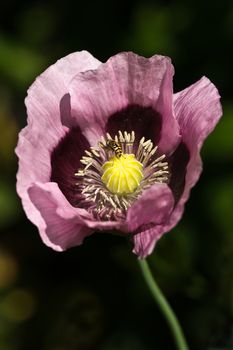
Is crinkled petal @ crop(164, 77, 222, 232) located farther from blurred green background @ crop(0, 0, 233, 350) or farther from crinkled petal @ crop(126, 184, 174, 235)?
blurred green background @ crop(0, 0, 233, 350)

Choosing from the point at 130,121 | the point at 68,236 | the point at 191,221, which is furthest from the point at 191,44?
the point at 68,236

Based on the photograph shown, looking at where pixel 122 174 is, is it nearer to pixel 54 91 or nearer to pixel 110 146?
pixel 110 146

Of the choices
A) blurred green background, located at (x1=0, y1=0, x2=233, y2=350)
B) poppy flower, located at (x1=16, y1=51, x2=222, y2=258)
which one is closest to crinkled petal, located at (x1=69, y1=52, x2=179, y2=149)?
poppy flower, located at (x1=16, y1=51, x2=222, y2=258)

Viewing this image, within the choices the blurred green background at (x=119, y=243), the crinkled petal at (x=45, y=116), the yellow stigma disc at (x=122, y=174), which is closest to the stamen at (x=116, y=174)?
the yellow stigma disc at (x=122, y=174)

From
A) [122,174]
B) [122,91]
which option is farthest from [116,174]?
[122,91]

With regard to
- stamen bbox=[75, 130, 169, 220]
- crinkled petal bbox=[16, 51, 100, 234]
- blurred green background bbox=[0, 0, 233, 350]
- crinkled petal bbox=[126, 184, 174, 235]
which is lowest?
blurred green background bbox=[0, 0, 233, 350]

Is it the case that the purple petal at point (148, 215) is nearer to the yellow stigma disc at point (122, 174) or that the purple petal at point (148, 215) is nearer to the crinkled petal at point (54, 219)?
the crinkled petal at point (54, 219)
